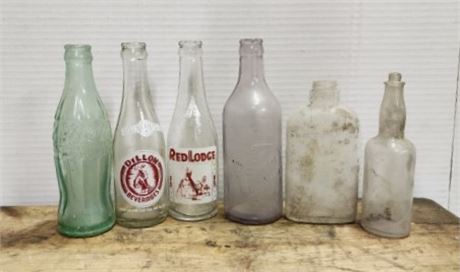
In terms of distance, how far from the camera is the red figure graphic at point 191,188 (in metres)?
0.64

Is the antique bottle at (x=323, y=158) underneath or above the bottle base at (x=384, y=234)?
above

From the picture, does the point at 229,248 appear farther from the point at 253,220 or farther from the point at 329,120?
the point at 329,120

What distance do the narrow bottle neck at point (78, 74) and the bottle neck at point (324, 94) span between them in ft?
1.00

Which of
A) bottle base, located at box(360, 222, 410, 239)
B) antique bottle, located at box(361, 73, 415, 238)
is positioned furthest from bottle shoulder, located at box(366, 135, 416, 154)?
bottle base, located at box(360, 222, 410, 239)

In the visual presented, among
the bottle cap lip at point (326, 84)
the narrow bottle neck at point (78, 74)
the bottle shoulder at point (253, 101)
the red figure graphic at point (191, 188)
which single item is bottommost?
the red figure graphic at point (191, 188)

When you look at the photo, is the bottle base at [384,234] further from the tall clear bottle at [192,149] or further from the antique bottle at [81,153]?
the antique bottle at [81,153]

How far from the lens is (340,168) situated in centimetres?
64

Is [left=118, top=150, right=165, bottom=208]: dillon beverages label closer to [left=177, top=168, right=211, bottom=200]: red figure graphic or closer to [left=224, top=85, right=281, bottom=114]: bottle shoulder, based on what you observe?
[left=177, top=168, right=211, bottom=200]: red figure graphic

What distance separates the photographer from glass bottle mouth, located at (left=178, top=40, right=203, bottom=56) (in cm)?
64

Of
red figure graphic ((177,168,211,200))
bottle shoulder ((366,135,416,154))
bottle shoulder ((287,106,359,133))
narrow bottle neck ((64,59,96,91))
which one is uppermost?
narrow bottle neck ((64,59,96,91))

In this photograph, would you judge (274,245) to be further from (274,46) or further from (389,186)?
(274,46)

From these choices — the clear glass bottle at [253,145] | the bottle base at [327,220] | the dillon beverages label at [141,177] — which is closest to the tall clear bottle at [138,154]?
the dillon beverages label at [141,177]

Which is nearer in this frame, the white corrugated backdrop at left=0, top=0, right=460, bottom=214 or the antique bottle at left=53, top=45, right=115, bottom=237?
the antique bottle at left=53, top=45, right=115, bottom=237

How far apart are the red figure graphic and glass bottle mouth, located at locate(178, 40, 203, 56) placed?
164mm
